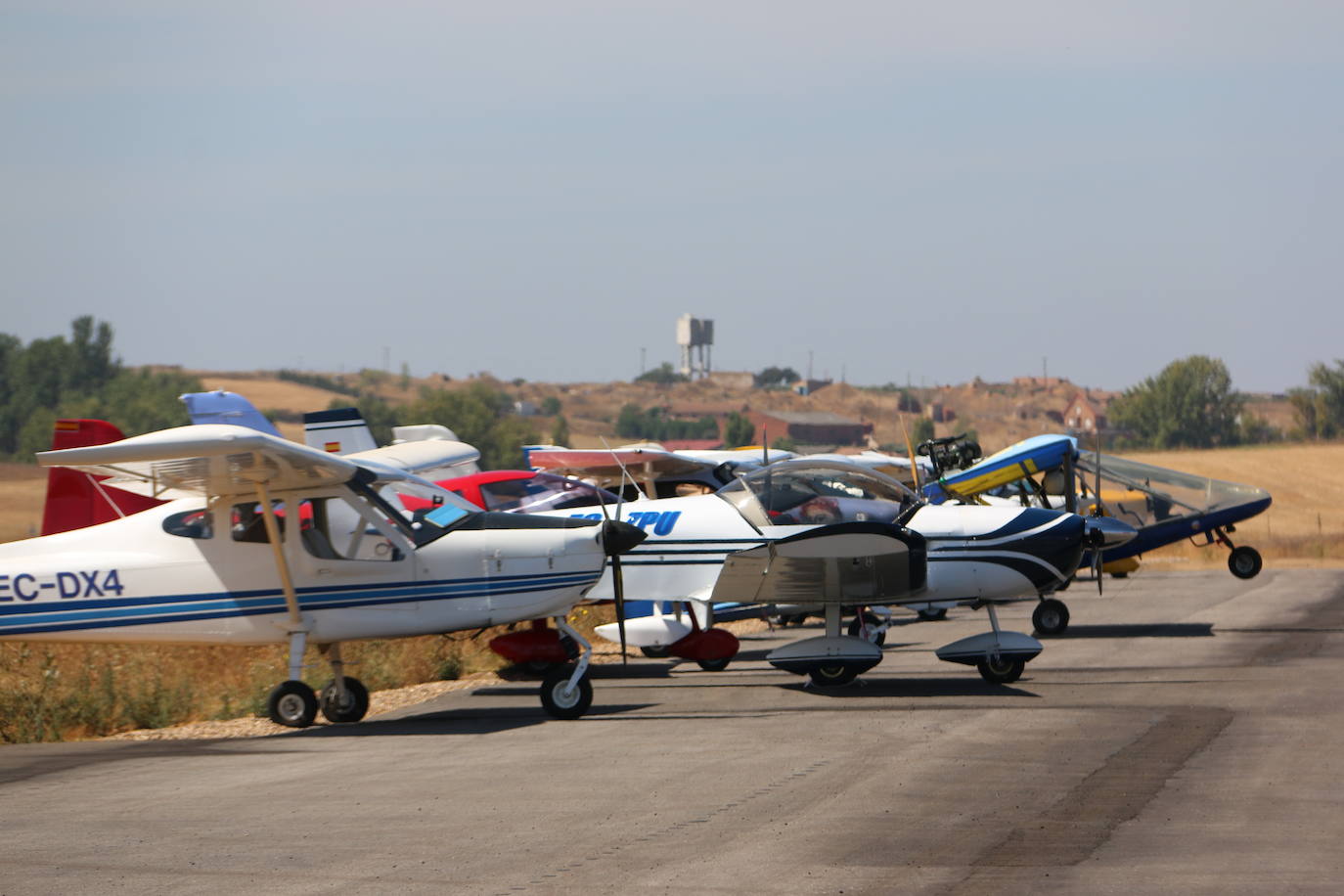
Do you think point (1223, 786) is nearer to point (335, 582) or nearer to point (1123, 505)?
point (335, 582)

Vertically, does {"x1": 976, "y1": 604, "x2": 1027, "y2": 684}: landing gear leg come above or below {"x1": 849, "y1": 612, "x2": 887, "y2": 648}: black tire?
below

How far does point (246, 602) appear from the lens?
12.9m

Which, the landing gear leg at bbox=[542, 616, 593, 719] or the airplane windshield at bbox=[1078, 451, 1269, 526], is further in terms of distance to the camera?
the airplane windshield at bbox=[1078, 451, 1269, 526]

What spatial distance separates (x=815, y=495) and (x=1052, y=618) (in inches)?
256

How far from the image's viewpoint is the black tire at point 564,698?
12.8m

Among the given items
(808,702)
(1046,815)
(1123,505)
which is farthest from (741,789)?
(1123,505)

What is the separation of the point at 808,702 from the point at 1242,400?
11864 centimetres

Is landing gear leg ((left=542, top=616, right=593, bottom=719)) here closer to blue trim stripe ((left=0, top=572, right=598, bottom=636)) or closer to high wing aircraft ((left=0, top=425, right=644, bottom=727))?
high wing aircraft ((left=0, top=425, right=644, bottom=727))

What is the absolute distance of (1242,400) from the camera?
12269cm

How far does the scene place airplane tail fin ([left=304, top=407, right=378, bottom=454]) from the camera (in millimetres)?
21281

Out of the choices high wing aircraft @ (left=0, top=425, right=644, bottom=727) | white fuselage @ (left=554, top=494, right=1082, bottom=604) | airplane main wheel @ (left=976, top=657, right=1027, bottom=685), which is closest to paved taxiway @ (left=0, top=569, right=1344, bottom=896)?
airplane main wheel @ (left=976, top=657, right=1027, bottom=685)

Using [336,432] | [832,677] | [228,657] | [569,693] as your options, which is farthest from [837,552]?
[336,432]

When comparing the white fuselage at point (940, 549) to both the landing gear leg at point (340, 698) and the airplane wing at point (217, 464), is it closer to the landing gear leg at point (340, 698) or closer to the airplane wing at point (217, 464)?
the airplane wing at point (217, 464)

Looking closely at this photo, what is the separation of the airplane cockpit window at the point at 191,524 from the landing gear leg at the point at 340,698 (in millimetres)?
1469
